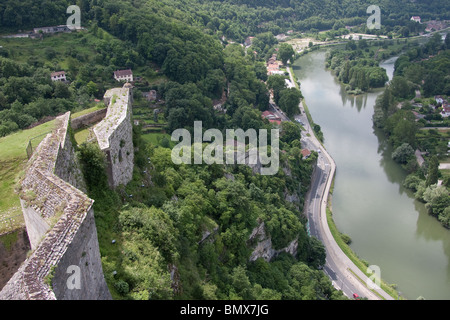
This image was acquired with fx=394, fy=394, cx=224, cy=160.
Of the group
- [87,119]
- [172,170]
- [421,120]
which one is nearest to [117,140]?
[87,119]

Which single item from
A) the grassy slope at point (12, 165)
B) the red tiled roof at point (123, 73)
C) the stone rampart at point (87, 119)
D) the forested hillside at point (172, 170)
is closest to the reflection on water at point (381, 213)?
the forested hillside at point (172, 170)

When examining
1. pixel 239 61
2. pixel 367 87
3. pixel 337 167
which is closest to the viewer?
pixel 337 167

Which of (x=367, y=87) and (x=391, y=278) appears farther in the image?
(x=367, y=87)

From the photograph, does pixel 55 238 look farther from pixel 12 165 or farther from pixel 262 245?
pixel 262 245

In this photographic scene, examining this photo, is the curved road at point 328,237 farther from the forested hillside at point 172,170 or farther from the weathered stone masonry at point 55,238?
the weathered stone masonry at point 55,238
